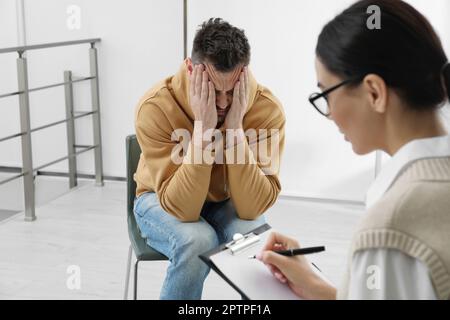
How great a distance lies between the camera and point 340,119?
0.99 m

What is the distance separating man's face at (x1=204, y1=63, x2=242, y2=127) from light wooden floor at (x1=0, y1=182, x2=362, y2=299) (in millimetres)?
897

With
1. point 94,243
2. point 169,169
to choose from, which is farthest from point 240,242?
point 94,243

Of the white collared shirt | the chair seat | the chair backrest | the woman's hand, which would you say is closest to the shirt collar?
the white collared shirt

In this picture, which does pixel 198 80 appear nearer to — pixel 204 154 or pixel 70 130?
pixel 204 154

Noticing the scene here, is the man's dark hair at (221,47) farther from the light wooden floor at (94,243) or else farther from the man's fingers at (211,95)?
the light wooden floor at (94,243)

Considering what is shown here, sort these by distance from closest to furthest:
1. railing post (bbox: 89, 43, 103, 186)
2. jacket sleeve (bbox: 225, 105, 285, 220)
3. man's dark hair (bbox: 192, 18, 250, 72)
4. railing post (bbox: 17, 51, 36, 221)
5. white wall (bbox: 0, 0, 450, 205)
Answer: man's dark hair (bbox: 192, 18, 250, 72), jacket sleeve (bbox: 225, 105, 285, 220), railing post (bbox: 17, 51, 36, 221), white wall (bbox: 0, 0, 450, 205), railing post (bbox: 89, 43, 103, 186)

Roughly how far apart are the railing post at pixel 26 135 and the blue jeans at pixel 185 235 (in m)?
1.54

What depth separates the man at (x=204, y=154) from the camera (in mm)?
1755

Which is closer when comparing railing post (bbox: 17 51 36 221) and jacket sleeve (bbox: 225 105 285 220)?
jacket sleeve (bbox: 225 105 285 220)

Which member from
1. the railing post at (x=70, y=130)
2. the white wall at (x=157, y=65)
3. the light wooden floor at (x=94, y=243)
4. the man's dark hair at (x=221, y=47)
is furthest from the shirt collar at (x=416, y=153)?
the railing post at (x=70, y=130)

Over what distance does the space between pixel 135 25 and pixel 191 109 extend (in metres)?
2.16

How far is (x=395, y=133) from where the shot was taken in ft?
3.08

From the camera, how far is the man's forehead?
5.70 ft

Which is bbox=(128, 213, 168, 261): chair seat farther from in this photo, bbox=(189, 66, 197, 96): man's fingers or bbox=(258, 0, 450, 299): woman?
bbox=(258, 0, 450, 299): woman
